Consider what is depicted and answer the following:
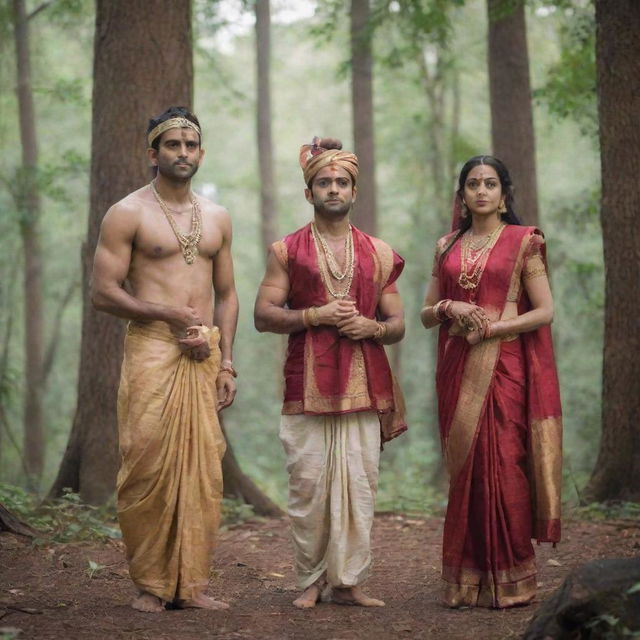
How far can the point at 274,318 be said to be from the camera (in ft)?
18.0

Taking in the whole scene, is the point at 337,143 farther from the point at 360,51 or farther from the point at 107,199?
the point at 360,51

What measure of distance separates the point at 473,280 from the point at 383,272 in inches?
20.3

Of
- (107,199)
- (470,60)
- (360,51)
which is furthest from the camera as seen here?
(470,60)

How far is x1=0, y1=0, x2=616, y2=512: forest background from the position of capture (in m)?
13.9

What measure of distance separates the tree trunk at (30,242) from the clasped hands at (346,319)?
10.8 meters

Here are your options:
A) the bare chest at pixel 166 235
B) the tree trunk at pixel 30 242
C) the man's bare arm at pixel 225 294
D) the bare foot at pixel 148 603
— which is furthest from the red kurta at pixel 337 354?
the tree trunk at pixel 30 242

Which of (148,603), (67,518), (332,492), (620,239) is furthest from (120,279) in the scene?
(620,239)

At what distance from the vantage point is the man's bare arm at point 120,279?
521 cm

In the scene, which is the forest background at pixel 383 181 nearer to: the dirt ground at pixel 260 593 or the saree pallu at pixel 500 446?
the dirt ground at pixel 260 593

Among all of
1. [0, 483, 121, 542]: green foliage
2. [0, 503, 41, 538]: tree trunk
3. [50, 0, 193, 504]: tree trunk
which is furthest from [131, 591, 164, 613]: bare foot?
[50, 0, 193, 504]: tree trunk

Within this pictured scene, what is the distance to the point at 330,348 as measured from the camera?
18.0ft

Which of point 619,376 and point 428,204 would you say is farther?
point 428,204

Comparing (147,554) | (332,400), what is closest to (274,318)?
(332,400)

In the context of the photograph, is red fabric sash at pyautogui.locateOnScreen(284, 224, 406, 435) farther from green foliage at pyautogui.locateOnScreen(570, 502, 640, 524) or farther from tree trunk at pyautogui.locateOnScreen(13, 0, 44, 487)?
tree trunk at pyautogui.locateOnScreen(13, 0, 44, 487)
